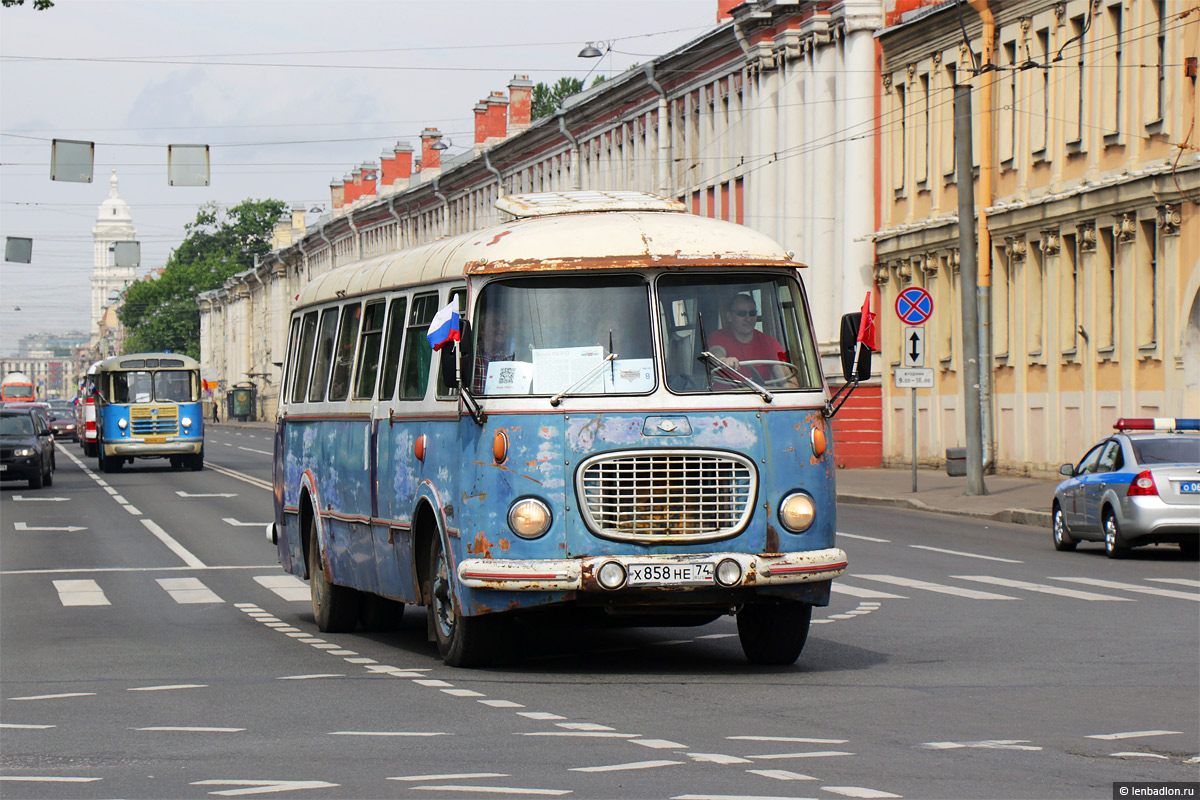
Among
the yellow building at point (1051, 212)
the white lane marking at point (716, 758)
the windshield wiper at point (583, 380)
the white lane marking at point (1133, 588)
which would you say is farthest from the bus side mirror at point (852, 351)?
the yellow building at point (1051, 212)

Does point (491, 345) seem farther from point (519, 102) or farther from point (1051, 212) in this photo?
point (519, 102)

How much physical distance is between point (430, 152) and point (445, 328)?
9391cm

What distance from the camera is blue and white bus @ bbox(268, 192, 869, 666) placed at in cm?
1161

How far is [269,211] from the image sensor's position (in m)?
162

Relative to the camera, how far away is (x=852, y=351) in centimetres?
1231

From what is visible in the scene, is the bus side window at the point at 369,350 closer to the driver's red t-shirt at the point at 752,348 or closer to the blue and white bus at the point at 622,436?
the blue and white bus at the point at 622,436

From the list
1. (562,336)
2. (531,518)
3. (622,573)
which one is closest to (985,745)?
(622,573)

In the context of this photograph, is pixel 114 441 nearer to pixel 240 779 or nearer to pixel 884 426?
pixel 884 426

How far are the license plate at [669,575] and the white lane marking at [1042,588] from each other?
22.3 feet

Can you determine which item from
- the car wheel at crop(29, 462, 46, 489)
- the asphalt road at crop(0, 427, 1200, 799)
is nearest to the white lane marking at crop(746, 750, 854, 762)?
the asphalt road at crop(0, 427, 1200, 799)

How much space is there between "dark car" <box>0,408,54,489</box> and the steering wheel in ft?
112

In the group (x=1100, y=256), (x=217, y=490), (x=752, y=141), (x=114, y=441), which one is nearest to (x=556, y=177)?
(x=752, y=141)

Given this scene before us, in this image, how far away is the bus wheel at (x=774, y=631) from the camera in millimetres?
12469

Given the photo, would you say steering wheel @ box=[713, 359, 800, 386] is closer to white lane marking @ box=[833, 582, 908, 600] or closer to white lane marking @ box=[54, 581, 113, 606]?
white lane marking @ box=[833, 582, 908, 600]
